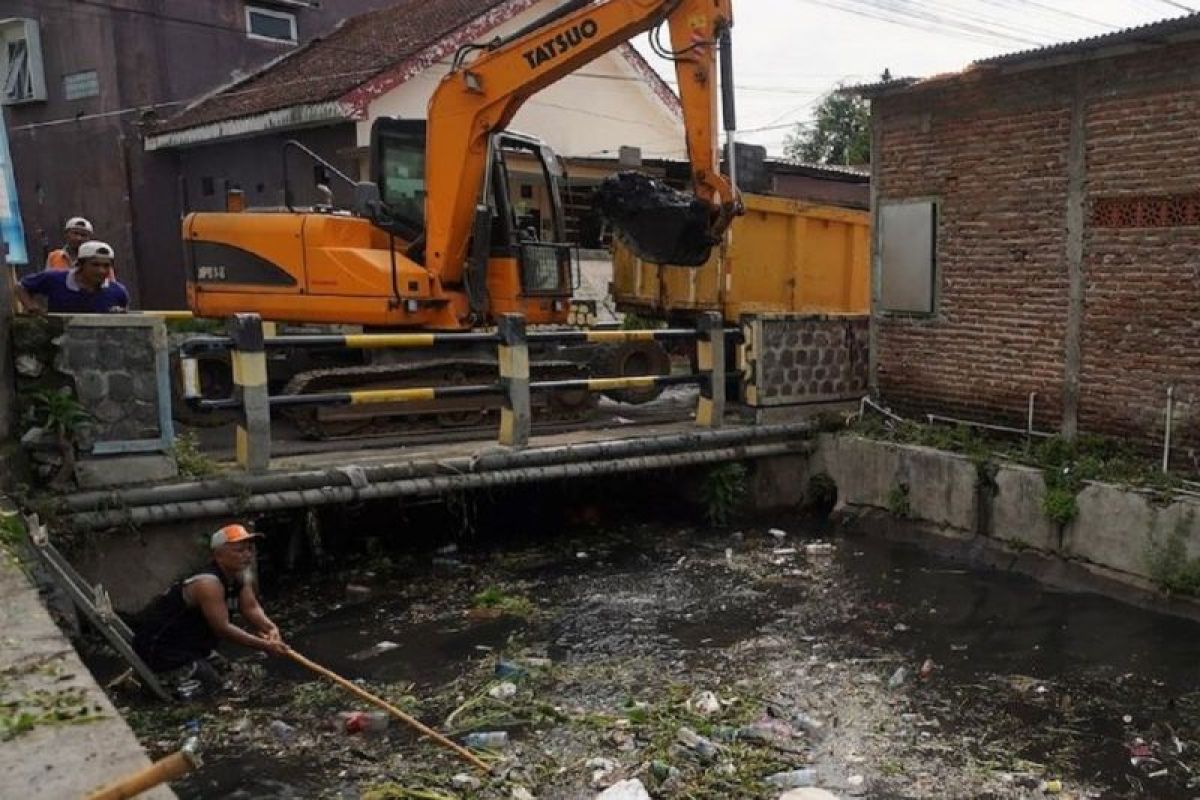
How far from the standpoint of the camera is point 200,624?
5629 millimetres

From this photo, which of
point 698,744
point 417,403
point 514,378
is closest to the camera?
point 698,744

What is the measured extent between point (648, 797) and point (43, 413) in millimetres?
4342

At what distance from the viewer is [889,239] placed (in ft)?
31.2

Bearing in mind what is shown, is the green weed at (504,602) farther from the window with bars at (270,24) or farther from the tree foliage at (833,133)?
the tree foliage at (833,133)

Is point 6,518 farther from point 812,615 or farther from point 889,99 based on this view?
point 889,99

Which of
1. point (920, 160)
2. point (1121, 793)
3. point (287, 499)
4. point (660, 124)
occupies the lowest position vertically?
point (1121, 793)

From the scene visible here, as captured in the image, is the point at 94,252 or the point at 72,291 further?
the point at 72,291

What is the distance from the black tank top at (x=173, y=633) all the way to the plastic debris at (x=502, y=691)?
59.4 inches

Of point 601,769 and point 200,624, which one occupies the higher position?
point 200,624

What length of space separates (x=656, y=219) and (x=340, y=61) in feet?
29.1

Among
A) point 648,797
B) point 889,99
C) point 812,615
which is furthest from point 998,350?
point 648,797

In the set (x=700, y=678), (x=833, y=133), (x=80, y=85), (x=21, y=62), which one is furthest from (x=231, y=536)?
(x=833, y=133)

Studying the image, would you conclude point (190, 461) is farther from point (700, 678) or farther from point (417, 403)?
point (700, 678)

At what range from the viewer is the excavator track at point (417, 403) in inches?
351
